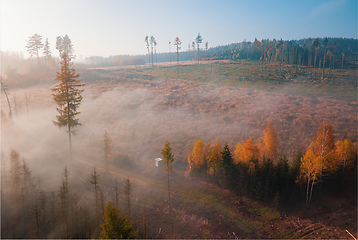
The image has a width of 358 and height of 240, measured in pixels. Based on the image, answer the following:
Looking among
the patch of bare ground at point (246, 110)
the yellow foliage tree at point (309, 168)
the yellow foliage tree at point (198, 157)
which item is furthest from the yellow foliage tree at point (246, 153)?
the patch of bare ground at point (246, 110)

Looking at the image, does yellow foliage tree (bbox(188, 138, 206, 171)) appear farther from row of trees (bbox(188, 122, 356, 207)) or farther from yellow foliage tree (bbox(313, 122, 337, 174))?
yellow foliage tree (bbox(313, 122, 337, 174))

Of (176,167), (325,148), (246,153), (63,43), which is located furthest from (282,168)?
(63,43)

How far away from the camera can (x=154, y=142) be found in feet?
169

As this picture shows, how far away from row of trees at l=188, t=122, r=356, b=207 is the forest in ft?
0.53

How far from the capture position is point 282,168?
31.7 metres

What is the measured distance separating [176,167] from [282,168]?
19.1 meters

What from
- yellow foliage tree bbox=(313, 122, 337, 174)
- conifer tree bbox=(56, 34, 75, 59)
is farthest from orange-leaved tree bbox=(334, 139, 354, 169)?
conifer tree bbox=(56, 34, 75, 59)

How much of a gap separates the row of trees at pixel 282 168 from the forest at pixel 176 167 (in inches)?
6.4

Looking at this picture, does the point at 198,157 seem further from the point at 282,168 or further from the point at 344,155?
the point at 344,155

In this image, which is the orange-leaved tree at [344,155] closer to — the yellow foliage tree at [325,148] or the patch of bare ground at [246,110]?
the yellow foliage tree at [325,148]

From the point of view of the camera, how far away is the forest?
87.4ft

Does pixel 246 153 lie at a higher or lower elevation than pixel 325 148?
lower

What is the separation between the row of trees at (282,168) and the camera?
3053cm

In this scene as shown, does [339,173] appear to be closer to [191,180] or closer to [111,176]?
[191,180]
